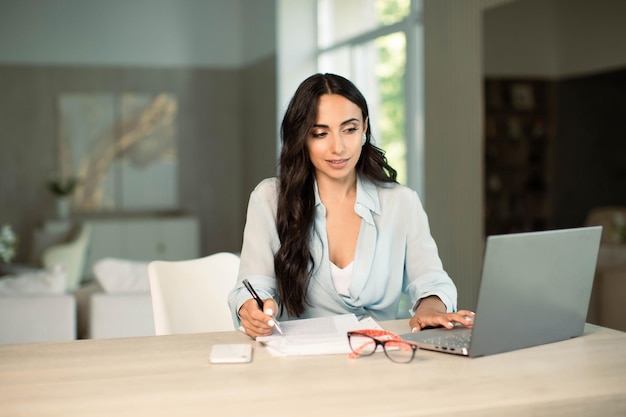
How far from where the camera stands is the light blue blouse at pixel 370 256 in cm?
220

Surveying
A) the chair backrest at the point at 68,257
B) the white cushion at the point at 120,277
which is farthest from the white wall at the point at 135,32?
the white cushion at the point at 120,277

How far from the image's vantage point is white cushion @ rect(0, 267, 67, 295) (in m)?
4.03

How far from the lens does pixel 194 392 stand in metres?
1.38

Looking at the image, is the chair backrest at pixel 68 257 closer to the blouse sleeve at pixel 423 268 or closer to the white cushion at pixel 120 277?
the white cushion at pixel 120 277

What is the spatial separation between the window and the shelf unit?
67 cm

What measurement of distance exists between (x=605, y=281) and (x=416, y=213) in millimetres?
2710

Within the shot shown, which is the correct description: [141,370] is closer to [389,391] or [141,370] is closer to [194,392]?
[194,392]

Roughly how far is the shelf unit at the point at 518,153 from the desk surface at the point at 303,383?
470cm

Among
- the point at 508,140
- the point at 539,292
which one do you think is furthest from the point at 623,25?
the point at 539,292

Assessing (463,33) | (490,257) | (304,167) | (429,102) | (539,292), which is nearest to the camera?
(490,257)

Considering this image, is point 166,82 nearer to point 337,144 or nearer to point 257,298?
Result: point 337,144

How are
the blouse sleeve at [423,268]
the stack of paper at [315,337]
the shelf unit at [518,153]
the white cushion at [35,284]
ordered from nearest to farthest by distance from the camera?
the stack of paper at [315,337]
the blouse sleeve at [423,268]
the white cushion at [35,284]
the shelf unit at [518,153]

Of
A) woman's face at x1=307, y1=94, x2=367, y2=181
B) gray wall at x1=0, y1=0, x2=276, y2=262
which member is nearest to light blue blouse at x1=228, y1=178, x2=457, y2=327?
woman's face at x1=307, y1=94, x2=367, y2=181

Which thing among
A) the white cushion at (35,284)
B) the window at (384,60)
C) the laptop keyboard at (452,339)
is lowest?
the white cushion at (35,284)
